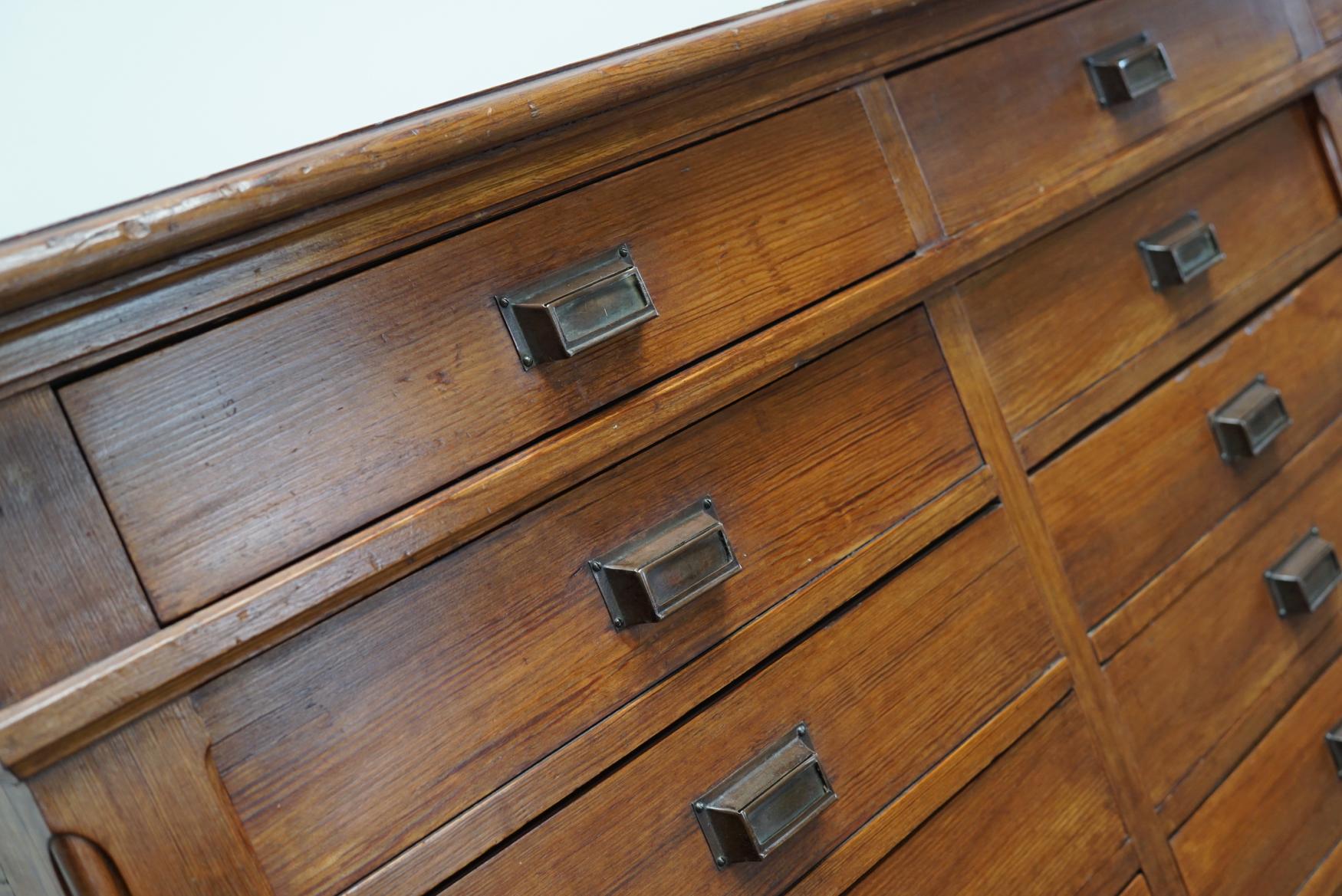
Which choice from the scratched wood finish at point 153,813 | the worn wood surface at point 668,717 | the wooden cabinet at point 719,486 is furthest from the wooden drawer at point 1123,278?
the scratched wood finish at point 153,813

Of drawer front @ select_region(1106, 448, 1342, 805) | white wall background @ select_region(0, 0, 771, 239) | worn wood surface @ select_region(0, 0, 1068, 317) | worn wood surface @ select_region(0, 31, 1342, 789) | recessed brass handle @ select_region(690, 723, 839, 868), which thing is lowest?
drawer front @ select_region(1106, 448, 1342, 805)

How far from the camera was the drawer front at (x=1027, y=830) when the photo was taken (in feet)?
3.23

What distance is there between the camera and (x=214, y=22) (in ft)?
3.76

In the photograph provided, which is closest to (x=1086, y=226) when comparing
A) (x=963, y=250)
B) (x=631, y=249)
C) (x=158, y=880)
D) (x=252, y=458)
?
(x=963, y=250)

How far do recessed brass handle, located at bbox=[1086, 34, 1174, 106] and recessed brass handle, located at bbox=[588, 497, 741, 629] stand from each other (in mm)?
624

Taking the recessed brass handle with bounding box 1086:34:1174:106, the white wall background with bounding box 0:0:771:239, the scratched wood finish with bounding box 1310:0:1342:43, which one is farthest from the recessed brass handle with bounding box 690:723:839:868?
the scratched wood finish with bounding box 1310:0:1342:43

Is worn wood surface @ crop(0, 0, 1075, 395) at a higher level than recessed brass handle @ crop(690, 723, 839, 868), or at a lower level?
higher

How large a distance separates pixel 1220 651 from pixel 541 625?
76cm

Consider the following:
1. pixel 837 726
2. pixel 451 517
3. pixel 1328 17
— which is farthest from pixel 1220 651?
pixel 451 517

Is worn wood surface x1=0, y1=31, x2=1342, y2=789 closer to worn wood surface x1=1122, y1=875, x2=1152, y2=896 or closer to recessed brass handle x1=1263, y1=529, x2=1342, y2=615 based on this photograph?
recessed brass handle x1=1263, y1=529, x2=1342, y2=615

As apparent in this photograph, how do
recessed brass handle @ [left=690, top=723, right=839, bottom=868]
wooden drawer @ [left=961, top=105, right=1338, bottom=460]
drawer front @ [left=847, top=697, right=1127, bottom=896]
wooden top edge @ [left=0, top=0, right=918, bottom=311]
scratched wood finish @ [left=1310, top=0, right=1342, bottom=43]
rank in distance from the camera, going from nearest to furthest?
wooden top edge @ [left=0, top=0, right=918, bottom=311] → recessed brass handle @ [left=690, top=723, right=839, bottom=868] → drawer front @ [left=847, top=697, right=1127, bottom=896] → wooden drawer @ [left=961, top=105, right=1338, bottom=460] → scratched wood finish @ [left=1310, top=0, right=1342, bottom=43]

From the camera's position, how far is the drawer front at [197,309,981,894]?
2.33ft

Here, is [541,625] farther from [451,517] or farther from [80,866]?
[80,866]

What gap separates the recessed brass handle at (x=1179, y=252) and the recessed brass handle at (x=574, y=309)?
611 mm
